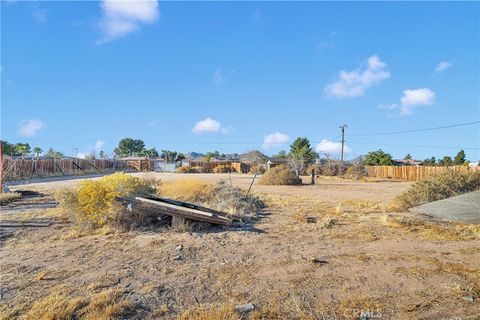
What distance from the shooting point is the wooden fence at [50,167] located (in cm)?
2366

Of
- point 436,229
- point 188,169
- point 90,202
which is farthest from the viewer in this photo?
point 188,169

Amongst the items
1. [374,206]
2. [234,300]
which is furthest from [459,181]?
[234,300]

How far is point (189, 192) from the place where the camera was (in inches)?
483

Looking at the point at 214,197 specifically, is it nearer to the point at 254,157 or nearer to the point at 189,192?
the point at 189,192

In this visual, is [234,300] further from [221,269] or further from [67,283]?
[67,283]

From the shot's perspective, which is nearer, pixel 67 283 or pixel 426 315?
pixel 426 315

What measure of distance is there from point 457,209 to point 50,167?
3591cm

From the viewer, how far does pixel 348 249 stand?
20.1 feet

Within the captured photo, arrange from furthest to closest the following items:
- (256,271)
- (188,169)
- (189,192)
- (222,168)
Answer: (222,168), (188,169), (189,192), (256,271)

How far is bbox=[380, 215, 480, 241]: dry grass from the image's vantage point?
7.20m

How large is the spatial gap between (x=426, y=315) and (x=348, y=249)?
2.53m

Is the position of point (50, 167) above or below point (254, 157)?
below

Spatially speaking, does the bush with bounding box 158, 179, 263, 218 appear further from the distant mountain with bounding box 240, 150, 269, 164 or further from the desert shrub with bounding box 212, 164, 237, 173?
the distant mountain with bounding box 240, 150, 269, 164

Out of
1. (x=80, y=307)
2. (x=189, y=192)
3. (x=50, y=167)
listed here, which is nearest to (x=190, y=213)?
(x=80, y=307)
